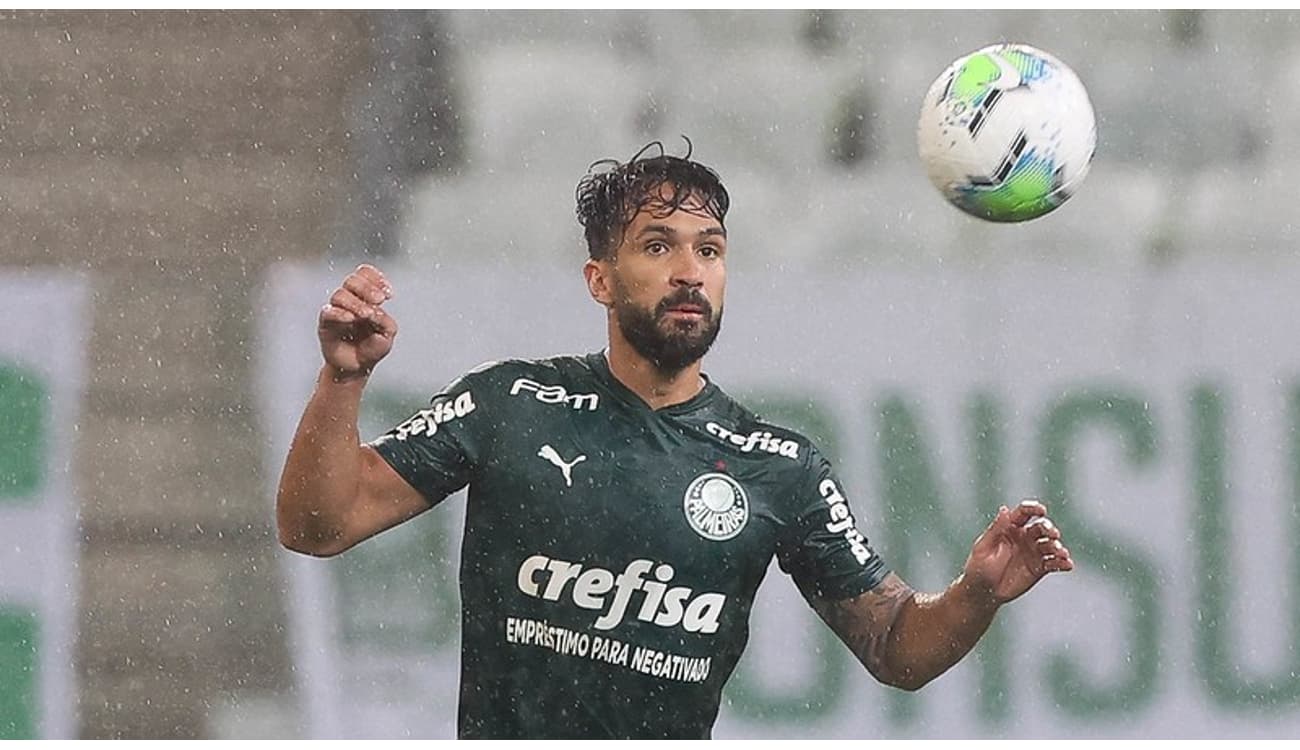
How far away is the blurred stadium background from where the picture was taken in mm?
6512

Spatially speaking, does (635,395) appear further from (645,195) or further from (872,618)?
(872,618)

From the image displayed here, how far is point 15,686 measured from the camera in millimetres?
6480

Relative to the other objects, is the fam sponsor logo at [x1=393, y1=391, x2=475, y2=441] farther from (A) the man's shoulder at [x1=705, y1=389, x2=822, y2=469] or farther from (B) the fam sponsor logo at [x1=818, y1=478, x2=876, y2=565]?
(B) the fam sponsor logo at [x1=818, y1=478, x2=876, y2=565]

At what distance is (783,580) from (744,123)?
1.42m

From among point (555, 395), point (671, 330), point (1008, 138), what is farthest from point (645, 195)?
point (1008, 138)

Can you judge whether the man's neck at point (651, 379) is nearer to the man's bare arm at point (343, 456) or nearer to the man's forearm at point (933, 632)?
the man's bare arm at point (343, 456)

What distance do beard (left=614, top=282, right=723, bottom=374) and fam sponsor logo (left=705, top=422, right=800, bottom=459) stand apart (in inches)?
6.4

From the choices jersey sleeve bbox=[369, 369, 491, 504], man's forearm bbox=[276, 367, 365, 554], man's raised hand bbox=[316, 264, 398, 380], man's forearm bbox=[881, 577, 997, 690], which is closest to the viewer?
man's raised hand bbox=[316, 264, 398, 380]

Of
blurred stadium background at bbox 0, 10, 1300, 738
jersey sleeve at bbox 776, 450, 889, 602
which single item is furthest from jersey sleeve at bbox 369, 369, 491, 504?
blurred stadium background at bbox 0, 10, 1300, 738

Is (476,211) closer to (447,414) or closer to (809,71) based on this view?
(809,71)

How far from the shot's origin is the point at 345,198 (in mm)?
6637

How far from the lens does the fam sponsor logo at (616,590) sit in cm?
406

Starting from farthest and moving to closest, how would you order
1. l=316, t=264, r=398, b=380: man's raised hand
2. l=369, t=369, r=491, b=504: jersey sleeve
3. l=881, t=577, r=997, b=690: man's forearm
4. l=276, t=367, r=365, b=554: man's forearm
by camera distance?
l=369, t=369, r=491, b=504: jersey sleeve
l=881, t=577, r=997, b=690: man's forearm
l=276, t=367, r=365, b=554: man's forearm
l=316, t=264, r=398, b=380: man's raised hand

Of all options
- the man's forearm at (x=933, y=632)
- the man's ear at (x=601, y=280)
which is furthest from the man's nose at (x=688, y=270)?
the man's forearm at (x=933, y=632)
